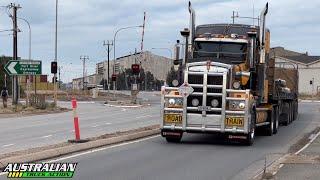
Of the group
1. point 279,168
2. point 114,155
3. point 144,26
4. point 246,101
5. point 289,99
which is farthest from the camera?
point 144,26

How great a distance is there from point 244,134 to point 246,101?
1.04 metres

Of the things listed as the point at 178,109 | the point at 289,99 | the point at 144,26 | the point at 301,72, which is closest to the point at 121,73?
the point at 301,72

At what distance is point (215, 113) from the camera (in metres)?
18.6

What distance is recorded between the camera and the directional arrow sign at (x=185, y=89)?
1864 centimetres

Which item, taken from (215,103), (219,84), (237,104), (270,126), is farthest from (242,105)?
(270,126)

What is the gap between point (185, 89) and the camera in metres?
18.7

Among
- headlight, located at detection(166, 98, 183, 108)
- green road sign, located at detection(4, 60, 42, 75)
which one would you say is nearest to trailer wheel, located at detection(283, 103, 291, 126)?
headlight, located at detection(166, 98, 183, 108)

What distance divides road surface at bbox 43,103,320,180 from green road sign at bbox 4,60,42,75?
27514mm

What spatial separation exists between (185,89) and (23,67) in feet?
99.8

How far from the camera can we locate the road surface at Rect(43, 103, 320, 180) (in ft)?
41.1

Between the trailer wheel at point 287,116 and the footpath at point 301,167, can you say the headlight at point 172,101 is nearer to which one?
the footpath at point 301,167

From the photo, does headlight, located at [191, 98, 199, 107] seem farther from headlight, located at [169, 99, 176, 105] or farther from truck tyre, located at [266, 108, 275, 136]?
truck tyre, located at [266, 108, 275, 136]

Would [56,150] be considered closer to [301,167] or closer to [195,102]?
[195,102]

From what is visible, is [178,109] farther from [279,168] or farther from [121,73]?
[121,73]
